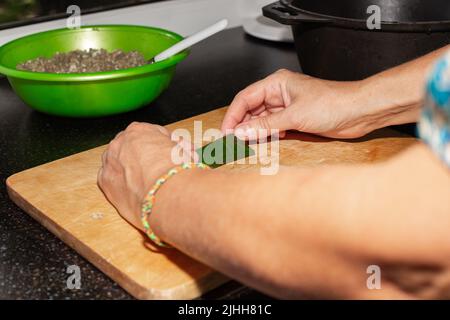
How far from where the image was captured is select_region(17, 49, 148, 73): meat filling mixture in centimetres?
122

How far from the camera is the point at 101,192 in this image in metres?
0.92

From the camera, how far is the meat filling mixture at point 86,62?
1.22m

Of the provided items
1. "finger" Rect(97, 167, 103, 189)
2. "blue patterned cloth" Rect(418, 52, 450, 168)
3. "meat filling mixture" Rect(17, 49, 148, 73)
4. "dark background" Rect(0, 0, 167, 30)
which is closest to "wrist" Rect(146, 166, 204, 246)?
"finger" Rect(97, 167, 103, 189)

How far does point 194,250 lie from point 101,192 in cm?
28

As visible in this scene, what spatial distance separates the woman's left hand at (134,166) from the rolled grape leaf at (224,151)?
13 cm

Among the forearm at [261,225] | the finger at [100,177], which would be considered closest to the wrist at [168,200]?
the forearm at [261,225]

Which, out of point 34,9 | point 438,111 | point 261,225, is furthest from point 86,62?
point 438,111

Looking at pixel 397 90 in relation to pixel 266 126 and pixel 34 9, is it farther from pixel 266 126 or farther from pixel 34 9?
pixel 34 9

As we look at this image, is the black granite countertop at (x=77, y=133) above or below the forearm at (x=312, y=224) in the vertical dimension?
below

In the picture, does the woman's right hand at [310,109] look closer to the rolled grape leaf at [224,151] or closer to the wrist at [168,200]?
the rolled grape leaf at [224,151]

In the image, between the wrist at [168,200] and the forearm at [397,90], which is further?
the forearm at [397,90]

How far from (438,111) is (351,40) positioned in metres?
0.65

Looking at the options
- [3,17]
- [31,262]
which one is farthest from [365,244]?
[3,17]
